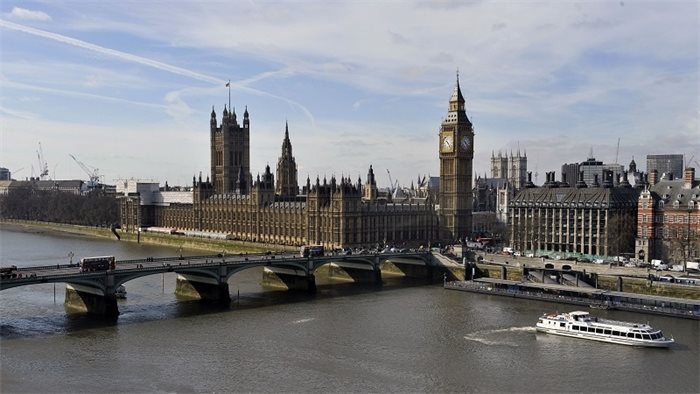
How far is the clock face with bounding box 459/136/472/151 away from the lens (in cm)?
11801

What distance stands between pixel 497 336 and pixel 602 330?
24.7 ft

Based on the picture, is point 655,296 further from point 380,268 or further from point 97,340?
point 97,340

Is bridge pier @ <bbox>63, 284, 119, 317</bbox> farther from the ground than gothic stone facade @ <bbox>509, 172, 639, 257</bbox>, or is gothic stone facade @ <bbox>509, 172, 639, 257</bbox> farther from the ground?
gothic stone facade @ <bbox>509, 172, 639, 257</bbox>

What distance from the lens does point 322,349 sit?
51938mm

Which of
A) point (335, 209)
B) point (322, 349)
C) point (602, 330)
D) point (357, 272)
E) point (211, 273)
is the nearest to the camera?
point (322, 349)

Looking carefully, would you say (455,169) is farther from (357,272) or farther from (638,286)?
(638,286)

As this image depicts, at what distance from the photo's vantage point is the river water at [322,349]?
44094mm

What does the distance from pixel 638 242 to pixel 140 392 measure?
2687 inches

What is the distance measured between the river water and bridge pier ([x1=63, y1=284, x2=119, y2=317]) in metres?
1.50

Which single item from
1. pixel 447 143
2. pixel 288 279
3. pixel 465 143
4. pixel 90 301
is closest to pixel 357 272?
pixel 288 279

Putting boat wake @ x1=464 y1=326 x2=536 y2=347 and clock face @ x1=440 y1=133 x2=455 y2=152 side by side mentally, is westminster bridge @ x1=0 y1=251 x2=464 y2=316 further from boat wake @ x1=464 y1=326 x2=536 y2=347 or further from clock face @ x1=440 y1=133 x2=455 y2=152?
clock face @ x1=440 y1=133 x2=455 y2=152

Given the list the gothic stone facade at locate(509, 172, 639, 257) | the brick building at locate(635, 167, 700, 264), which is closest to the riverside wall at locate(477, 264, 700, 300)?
the brick building at locate(635, 167, 700, 264)

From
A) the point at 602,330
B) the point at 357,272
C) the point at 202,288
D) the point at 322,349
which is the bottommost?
the point at 322,349

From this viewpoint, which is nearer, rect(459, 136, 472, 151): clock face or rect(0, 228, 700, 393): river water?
rect(0, 228, 700, 393): river water
